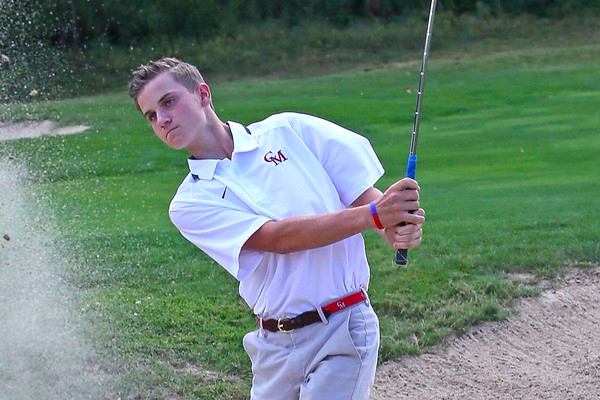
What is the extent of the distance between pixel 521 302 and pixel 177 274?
228 centimetres

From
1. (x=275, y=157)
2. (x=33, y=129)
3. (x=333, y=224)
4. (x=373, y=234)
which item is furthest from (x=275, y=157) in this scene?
(x=33, y=129)

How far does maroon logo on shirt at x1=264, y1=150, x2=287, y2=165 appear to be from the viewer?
3420 millimetres

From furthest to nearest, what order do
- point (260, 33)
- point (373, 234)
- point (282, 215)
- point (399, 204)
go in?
1. point (260, 33)
2. point (373, 234)
3. point (282, 215)
4. point (399, 204)

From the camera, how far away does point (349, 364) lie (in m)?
3.41

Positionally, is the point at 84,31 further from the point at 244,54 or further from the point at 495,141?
the point at 495,141

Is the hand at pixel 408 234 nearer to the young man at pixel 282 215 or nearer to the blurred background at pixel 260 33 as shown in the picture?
the young man at pixel 282 215

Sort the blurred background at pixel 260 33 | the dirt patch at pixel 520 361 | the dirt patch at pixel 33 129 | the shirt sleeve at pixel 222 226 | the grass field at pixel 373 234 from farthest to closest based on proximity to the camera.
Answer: the blurred background at pixel 260 33 < the dirt patch at pixel 33 129 < the grass field at pixel 373 234 < the dirt patch at pixel 520 361 < the shirt sleeve at pixel 222 226

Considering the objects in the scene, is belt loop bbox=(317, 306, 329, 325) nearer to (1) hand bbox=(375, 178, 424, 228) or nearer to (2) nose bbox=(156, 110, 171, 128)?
(1) hand bbox=(375, 178, 424, 228)

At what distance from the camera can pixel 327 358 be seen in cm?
342

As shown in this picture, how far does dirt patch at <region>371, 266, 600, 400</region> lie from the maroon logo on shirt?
2.39 meters

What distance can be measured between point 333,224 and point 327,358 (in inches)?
19.9

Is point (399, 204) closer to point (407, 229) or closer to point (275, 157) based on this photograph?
point (407, 229)

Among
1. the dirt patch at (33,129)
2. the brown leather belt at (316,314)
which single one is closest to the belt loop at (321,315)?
the brown leather belt at (316,314)

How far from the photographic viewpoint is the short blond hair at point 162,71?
3482 millimetres
